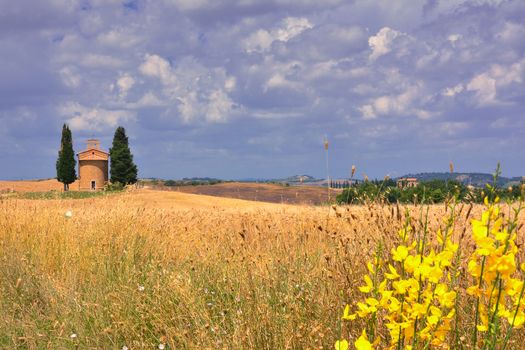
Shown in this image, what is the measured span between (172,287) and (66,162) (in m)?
52.4

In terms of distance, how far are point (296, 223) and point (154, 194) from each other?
2252 cm

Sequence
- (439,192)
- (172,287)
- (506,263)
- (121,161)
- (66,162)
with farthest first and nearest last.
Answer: (66,162) → (121,161) → (172,287) → (439,192) → (506,263)

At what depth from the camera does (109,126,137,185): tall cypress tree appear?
51.7m

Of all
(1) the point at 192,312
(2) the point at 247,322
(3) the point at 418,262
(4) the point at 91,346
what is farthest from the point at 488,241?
(4) the point at 91,346

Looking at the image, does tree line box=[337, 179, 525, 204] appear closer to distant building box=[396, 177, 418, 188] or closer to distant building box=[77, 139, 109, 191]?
distant building box=[396, 177, 418, 188]

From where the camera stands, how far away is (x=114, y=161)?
52000 millimetres

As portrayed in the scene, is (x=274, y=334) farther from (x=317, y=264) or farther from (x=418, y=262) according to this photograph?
(x=317, y=264)

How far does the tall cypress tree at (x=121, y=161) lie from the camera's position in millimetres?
51656

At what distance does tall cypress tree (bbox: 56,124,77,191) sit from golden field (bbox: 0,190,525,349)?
1883 inches

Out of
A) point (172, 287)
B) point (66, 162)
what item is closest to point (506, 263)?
point (172, 287)

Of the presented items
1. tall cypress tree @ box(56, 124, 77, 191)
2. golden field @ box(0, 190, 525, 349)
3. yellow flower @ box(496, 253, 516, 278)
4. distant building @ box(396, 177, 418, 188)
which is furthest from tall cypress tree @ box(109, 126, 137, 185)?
yellow flower @ box(496, 253, 516, 278)

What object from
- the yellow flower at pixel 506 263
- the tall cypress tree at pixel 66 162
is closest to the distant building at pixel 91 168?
the tall cypress tree at pixel 66 162

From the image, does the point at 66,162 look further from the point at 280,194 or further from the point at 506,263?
the point at 506,263

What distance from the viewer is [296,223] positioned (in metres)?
9.22
